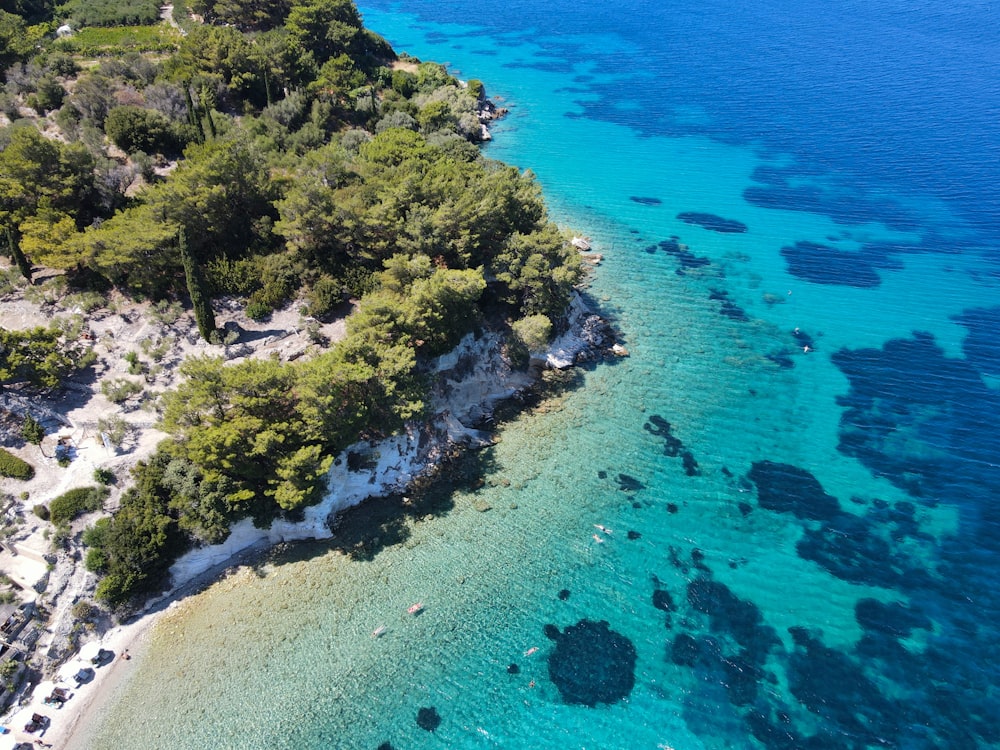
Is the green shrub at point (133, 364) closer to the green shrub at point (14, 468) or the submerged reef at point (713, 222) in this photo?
the green shrub at point (14, 468)

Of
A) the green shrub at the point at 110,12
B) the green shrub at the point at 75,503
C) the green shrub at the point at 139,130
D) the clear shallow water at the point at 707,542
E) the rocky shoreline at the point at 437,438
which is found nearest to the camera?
the clear shallow water at the point at 707,542

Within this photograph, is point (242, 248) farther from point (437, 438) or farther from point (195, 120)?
point (437, 438)

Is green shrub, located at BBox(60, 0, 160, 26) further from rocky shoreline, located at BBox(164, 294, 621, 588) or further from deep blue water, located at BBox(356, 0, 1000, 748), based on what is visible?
rocky shoreline, located at BBox(164, 294, 621, 588)

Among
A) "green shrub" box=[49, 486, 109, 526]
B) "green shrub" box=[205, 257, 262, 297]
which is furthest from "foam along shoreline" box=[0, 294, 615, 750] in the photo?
"green shrub" box=[205, 257, 262, 297]

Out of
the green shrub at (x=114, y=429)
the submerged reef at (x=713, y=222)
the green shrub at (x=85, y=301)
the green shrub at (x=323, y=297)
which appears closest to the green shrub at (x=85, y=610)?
the green shrub at (x=114, y=429)

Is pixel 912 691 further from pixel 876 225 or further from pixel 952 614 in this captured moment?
pixel 876 225

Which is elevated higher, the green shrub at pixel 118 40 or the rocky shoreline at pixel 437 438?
the green shrub at pixel 118 40

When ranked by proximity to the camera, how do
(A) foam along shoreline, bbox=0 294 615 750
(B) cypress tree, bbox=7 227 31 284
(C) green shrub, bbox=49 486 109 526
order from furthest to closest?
1. (B) cypress tree, bbox=7 227 31 284
2. (C) green shrub, bbox=49 486 109 526
3. (A) foam along shoreline, bbox=0 294 615 750
